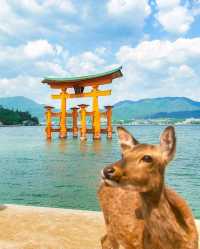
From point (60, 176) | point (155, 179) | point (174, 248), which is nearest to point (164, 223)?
point (174, 248)

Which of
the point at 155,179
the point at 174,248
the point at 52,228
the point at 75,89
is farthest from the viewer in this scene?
the point at 75,89

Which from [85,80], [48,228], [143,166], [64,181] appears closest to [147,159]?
[143,166]

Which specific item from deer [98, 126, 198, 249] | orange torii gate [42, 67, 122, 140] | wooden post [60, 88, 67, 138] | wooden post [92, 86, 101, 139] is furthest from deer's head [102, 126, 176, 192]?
wooden post [60, 88, 67, 138]

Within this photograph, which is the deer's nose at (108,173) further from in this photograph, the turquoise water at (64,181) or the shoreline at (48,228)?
the turquoise water at (64,181)

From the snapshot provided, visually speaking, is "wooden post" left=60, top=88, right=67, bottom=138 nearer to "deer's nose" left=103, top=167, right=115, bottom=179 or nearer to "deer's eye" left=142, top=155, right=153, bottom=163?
"deer's eye" left=142, top=155, right=153, bottom=163

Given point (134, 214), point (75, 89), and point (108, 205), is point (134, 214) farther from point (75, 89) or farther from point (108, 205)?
point (75, 89)

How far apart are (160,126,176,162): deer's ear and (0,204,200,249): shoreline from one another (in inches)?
108

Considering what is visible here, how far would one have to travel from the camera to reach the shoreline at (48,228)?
4.73m

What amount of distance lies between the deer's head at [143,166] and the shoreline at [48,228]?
2.72 m

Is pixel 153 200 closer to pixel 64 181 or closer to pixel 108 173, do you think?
pixel 108 173

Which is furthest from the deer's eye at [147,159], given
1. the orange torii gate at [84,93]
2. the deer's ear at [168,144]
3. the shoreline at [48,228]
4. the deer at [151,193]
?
the orange torii gate at [84,93]

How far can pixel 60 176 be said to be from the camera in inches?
603

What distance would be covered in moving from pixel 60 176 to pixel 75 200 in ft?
16.2

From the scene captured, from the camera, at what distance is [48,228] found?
541 cm
